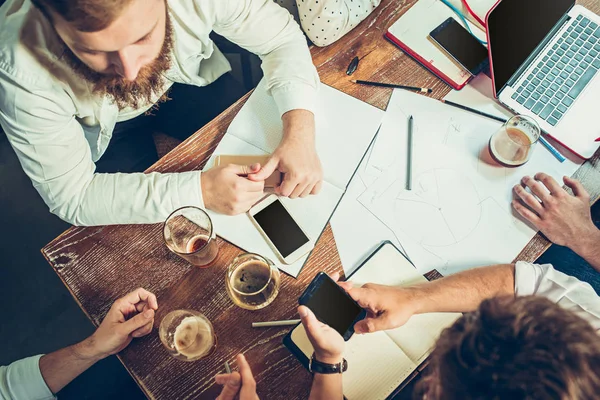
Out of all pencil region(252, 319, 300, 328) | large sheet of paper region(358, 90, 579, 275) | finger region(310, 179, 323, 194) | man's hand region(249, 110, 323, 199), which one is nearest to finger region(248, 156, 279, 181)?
man's hand region(249, 110, 323, 199)

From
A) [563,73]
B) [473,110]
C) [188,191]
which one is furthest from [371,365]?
[563,73]

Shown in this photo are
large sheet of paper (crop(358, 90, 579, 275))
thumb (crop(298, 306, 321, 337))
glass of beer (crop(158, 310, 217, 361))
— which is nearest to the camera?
thumb (crop(298, 306, 321, 337))

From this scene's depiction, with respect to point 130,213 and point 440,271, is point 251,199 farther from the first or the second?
point 440,271

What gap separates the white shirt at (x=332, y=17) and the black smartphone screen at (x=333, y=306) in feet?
2.23

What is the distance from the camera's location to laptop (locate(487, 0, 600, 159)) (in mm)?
1174

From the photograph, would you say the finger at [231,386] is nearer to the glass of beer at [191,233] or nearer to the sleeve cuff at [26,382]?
the glass of beer at [191,233]

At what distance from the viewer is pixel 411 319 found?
3.41ft

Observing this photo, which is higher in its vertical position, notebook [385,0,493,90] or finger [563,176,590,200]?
notebook [385,0,493,90]

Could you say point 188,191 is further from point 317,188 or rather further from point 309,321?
point 309,321

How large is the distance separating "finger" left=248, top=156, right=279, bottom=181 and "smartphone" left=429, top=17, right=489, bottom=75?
23.0 inches

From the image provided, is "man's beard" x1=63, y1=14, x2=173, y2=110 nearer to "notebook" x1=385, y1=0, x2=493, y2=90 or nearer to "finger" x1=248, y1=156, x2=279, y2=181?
"finger" x1=248, y1=156, x2=279, y2=181

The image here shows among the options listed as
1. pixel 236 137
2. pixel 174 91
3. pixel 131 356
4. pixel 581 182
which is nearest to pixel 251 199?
pixel 236 137

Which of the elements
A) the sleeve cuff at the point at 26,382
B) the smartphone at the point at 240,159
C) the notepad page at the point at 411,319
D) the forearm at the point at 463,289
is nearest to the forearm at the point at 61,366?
the sleeve cuff at the point at 26,382

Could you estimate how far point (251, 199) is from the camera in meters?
1.09
